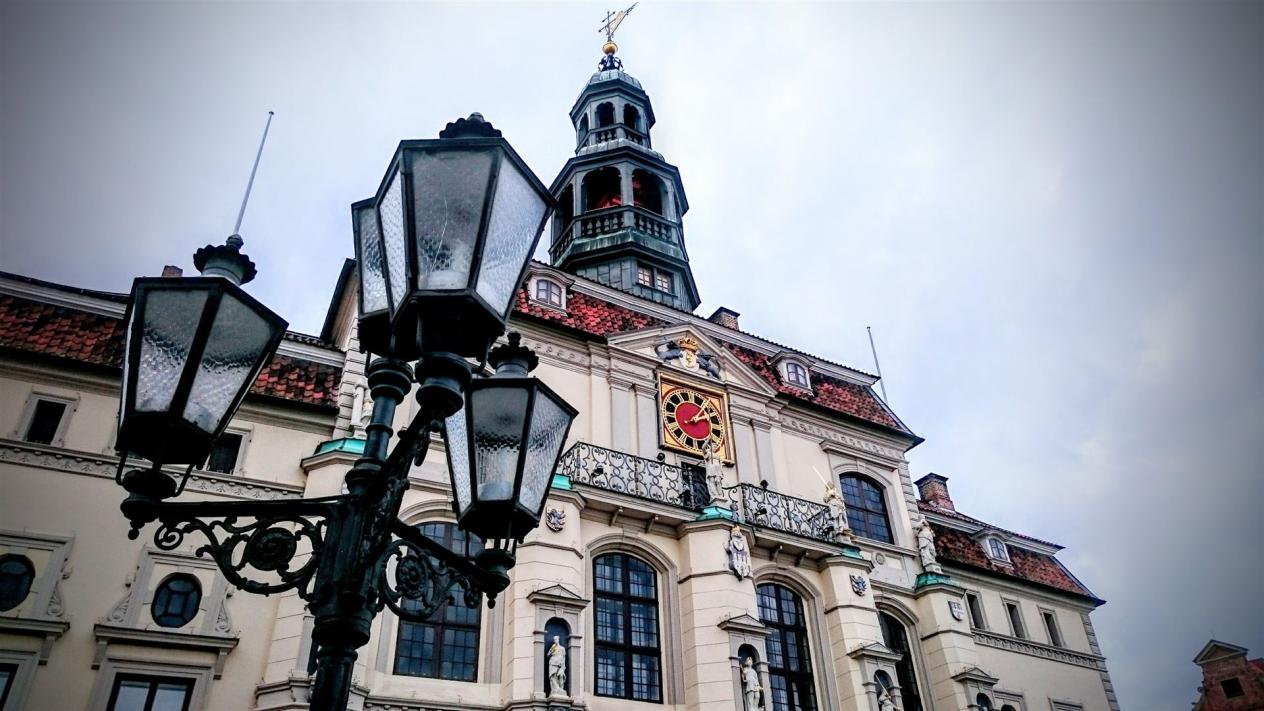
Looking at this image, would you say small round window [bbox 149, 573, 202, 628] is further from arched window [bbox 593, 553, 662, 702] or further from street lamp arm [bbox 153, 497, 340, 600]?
street lamp arm [bbox 153, 497, 340, 600]

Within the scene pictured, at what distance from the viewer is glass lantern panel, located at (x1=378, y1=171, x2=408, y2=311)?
4.74 m

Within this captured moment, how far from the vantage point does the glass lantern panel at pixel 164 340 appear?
4.64m

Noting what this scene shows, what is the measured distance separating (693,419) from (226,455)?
11.2m

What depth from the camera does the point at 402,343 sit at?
4.80m

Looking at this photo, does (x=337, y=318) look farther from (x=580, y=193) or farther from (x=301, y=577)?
(x=301, y=577)

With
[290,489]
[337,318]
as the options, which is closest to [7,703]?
[290,489]

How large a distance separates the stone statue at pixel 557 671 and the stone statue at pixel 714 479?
5391 millimetres

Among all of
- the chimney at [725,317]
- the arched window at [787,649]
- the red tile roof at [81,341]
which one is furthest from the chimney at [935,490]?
the red tile roof at [81,341]

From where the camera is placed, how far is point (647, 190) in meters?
34.0

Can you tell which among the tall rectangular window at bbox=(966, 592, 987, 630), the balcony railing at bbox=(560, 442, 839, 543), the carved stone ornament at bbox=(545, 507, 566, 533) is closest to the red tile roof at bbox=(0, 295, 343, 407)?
the carved stone ornament at bbox=(545, 507, 566, 533)

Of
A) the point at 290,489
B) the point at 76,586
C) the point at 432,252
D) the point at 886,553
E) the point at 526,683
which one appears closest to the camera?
the point at 432,252

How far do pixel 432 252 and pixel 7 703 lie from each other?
1333cm

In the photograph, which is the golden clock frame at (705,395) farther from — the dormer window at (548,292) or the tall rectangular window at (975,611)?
the tall rectangular window at (975,611)

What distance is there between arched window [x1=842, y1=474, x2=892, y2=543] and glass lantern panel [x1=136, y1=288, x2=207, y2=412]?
21.2m
